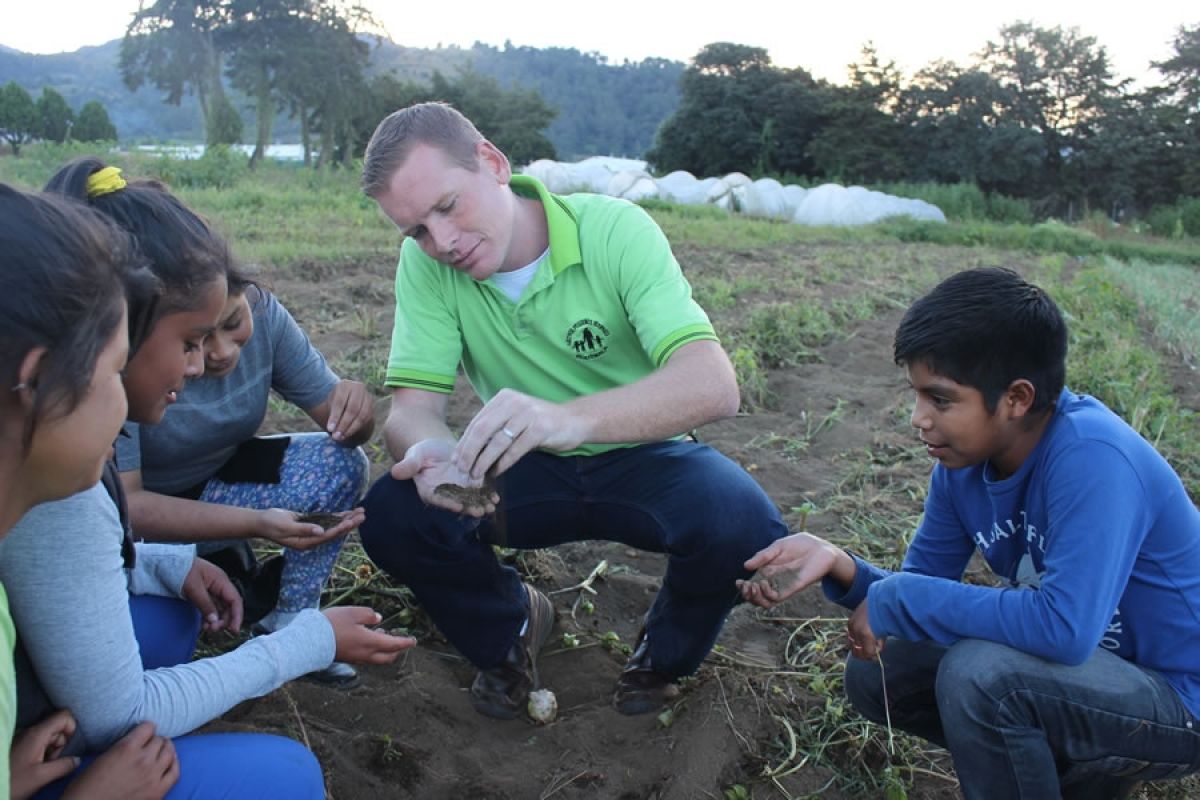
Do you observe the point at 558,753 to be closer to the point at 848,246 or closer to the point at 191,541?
the point at 191,541

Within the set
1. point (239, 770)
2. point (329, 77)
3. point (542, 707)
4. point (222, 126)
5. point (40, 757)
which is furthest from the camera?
point (329, 77)

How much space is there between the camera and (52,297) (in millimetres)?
1038

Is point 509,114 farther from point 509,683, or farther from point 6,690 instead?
point 6,690

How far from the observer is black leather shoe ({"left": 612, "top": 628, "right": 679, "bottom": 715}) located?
2.13 m

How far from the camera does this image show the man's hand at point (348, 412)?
2264 millimetres

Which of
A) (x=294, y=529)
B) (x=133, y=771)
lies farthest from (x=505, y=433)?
(x=133, y=771)

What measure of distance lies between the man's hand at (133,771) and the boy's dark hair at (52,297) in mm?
486

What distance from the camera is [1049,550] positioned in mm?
1531

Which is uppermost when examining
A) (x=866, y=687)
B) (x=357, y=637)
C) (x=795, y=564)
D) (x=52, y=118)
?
(x=52, y=118)

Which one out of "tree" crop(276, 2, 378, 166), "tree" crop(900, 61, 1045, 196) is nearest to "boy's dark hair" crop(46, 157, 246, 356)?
"tree" crop(276, 2, 378, 166)

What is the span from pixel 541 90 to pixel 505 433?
83855 mm

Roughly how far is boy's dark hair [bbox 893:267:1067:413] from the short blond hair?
3.41 ft

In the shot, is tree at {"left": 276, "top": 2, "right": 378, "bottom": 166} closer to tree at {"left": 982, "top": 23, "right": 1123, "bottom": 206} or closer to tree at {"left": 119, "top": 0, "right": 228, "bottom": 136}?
tree at {"left": 119, "top": 0, "right": 228, "bottom": 136}

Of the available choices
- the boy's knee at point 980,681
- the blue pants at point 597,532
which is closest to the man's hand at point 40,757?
the blue pants at point 597,532
